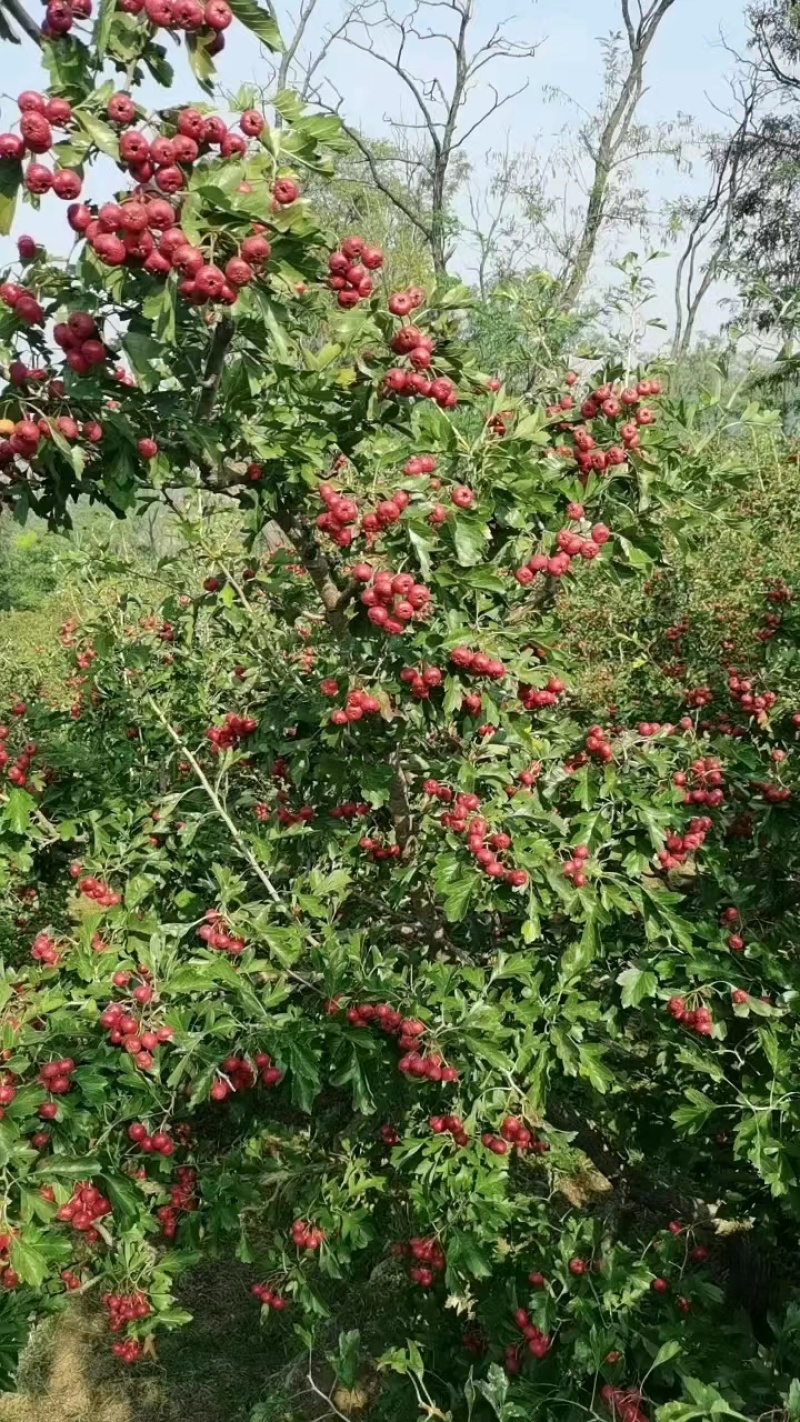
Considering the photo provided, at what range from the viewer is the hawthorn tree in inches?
73.6

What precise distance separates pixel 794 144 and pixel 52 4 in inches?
999

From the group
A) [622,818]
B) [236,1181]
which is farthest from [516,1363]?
[622,818]

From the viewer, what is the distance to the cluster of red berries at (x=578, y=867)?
245 cm

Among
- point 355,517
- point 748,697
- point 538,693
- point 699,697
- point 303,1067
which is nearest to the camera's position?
point 303,1067

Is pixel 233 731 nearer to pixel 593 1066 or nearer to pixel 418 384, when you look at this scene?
pixel 418 384

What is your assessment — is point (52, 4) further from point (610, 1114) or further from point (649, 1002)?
point (610, 1114)

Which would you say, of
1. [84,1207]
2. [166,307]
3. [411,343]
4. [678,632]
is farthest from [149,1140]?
[678,632]

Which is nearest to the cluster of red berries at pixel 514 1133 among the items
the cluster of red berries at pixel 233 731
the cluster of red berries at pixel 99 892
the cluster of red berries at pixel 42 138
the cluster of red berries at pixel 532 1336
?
the cluster of red berries at pixel 532 1336

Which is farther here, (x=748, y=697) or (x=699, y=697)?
(x=699, y=697)

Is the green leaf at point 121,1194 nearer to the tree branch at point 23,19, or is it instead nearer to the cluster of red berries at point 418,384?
the cluster of red berries at point 418,384

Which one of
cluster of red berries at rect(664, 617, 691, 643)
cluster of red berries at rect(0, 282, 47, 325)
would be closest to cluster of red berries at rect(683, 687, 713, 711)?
cluster of red berries at rect(664, 617, 691, 643)

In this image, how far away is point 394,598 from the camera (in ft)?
7.42

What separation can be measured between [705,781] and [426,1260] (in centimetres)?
165

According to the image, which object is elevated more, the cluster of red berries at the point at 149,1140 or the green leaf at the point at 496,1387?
the green leaf at the point at 496,1387
